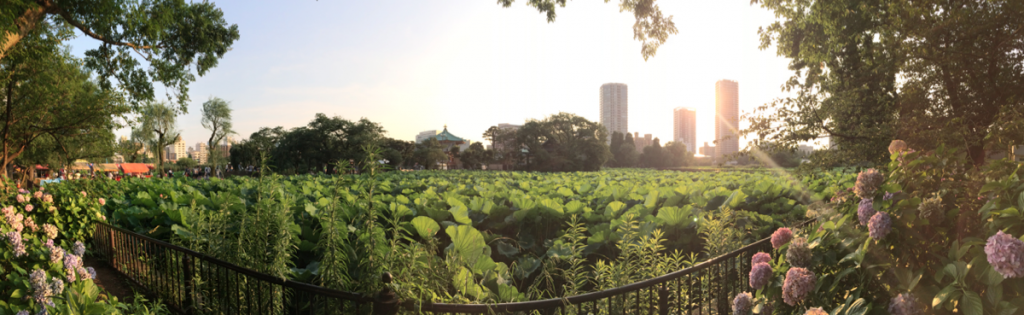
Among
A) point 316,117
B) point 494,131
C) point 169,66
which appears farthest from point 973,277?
point 494,131

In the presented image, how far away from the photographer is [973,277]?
5.25 feet

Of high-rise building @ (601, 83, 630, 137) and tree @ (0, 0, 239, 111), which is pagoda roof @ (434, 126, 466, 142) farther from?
tree @ (0, 0, 239, 111)

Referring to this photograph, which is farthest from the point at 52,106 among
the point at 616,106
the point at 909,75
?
the point at 616,106

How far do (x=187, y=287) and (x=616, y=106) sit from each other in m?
109

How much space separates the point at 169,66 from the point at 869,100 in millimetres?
19427

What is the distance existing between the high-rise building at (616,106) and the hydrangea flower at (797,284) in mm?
107550

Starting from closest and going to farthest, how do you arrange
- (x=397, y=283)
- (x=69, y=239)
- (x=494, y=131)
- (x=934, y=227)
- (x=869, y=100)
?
→ (x=934, y=227) → (x=397, y=283) → (x=69, y=239) → (x=869, y=100) → (x=494, y=131)

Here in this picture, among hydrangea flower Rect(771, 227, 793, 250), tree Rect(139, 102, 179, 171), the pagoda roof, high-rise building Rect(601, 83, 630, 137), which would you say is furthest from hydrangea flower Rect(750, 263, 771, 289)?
high-rise building Rect(601, 83, 630, 137)

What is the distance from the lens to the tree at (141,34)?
9.60m

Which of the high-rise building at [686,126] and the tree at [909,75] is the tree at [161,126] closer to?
the tree at [909,75]

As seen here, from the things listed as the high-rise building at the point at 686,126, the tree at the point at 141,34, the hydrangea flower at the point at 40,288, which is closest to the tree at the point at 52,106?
the tree at the point at 141,34

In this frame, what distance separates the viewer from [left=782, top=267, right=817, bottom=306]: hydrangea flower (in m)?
1.95

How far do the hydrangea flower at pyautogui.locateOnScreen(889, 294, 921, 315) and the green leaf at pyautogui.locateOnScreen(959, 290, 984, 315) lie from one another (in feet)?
0.52

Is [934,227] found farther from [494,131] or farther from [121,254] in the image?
[494,131]
